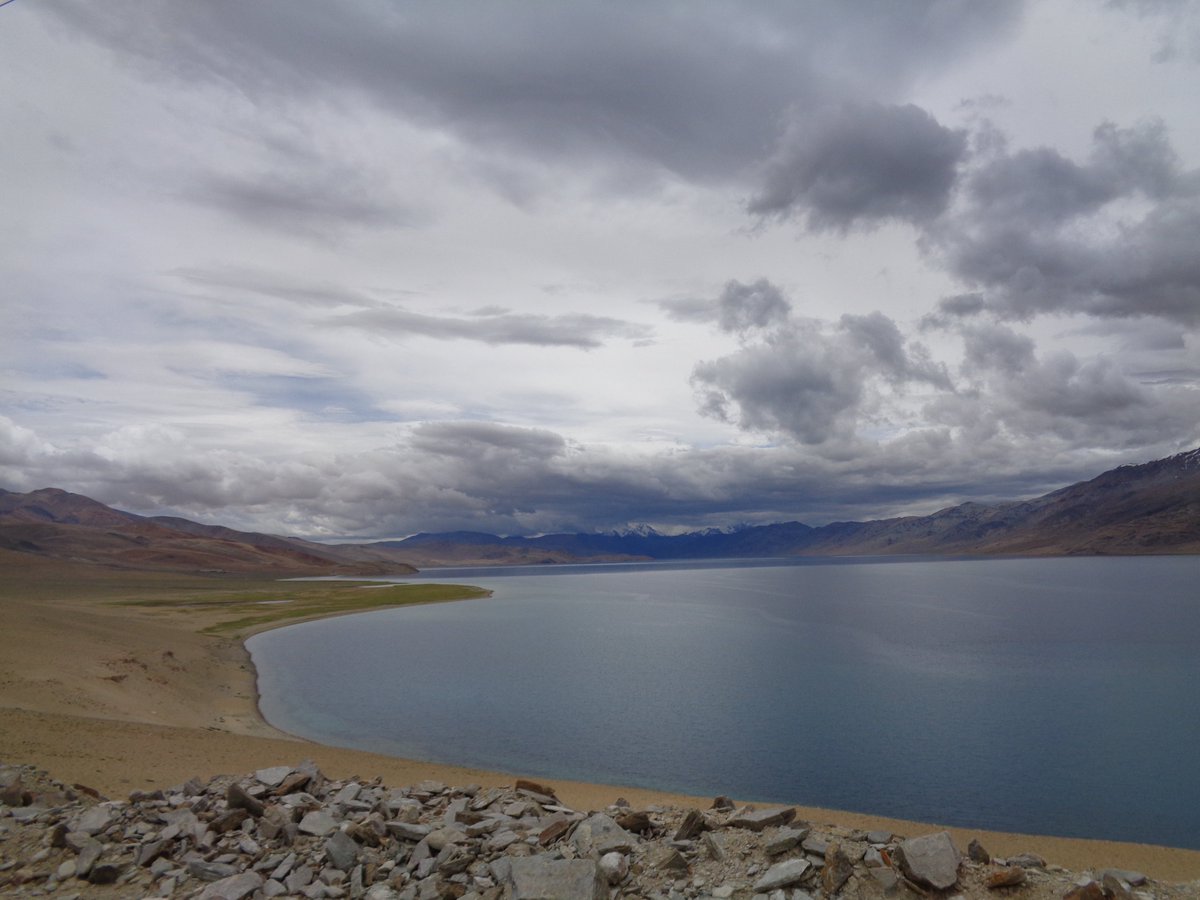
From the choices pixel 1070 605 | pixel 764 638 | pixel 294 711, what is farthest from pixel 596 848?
pixel 1070 605

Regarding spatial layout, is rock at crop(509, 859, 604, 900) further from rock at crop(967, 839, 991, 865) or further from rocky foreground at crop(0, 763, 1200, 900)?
rock at crop(967, 839, 991, 865)

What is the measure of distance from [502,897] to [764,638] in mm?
63800

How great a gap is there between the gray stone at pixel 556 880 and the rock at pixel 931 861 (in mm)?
4739

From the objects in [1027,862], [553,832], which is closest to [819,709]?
[1027,862]

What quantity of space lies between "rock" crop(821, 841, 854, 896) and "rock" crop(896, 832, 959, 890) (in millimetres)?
882

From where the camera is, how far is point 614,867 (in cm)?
1158

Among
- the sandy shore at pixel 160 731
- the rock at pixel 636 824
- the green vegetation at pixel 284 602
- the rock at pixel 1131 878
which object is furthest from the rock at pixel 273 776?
the green vegetation at pixel 284 602

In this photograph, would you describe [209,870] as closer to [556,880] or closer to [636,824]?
[556,880]

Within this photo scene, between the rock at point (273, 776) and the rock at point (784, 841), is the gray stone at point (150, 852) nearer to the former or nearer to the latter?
the rock at point (273, 776)

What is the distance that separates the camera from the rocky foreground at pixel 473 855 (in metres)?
11.2

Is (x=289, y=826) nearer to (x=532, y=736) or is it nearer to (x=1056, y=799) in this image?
(x=532, y=736)

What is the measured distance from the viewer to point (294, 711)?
42.2 metres

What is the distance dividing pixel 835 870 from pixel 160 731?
28.2 m

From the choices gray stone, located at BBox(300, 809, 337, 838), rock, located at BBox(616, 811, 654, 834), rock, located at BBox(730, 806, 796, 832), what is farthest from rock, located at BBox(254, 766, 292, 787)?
rock, located at BBox(730, 806, 796, 832)
